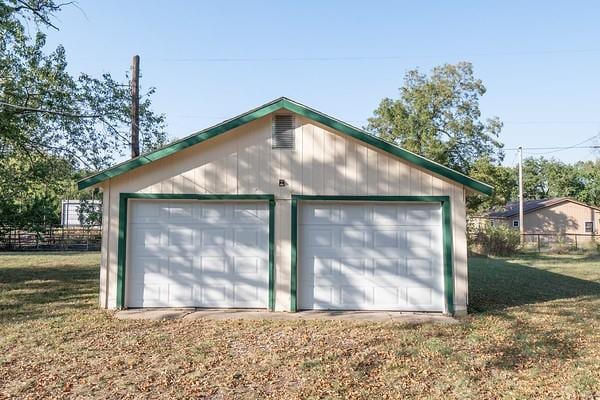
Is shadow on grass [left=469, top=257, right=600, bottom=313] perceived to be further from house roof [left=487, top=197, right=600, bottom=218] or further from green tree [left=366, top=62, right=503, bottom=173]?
house roof [left=487, top=197, right=600, bottom=218]

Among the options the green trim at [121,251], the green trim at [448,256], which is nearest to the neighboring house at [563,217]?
the green trim at [448,256]

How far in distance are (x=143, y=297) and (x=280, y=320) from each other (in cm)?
259

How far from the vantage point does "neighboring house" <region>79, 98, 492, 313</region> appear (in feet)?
25.2

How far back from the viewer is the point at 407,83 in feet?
98.4

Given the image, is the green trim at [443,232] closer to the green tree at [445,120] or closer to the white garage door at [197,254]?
the white garage door at [197,254]

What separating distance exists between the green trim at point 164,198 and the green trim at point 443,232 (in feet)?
Answer: 1.20

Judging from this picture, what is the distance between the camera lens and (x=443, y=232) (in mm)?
7633

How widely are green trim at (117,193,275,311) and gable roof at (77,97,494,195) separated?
536 mm

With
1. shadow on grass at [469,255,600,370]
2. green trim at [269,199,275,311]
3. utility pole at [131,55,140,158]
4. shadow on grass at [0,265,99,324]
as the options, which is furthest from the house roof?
green trim at [269,199,275,311]

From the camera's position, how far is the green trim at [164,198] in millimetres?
7676

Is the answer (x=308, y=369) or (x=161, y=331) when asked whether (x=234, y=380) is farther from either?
(x=161, y=331)

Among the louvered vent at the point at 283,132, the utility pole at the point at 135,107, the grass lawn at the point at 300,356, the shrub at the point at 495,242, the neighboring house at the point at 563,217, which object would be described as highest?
the utility pole at the point at 135,107

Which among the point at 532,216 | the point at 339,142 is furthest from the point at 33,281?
the point at 532,216

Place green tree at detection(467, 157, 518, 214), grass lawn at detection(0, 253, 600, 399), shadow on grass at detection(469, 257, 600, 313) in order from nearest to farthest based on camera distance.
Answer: grass lawn at detection(0, 253, 600, 399), shadow on grass at detection(469, 257, 600, 313), green tree at detection(467, 157, 518, 214)
